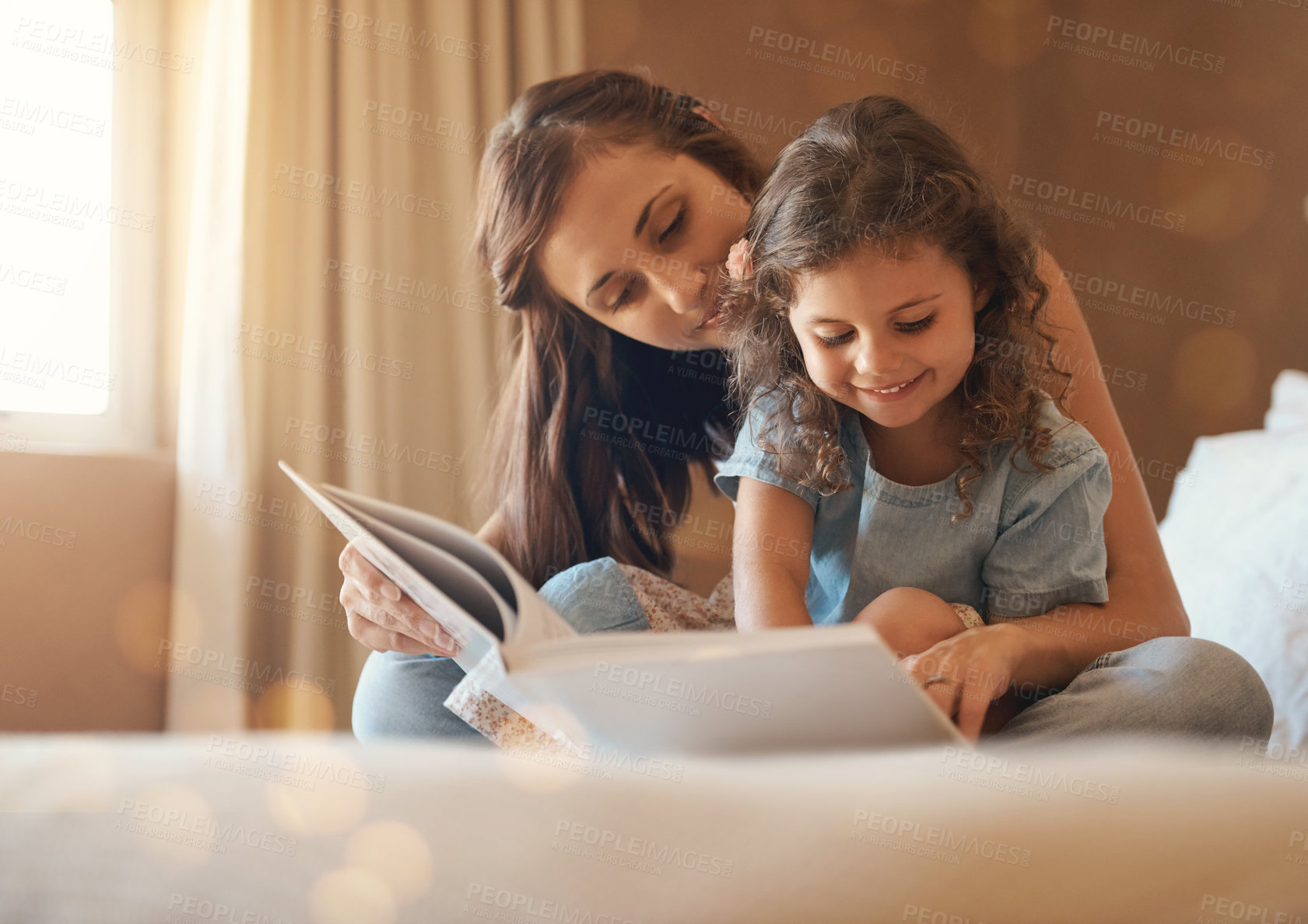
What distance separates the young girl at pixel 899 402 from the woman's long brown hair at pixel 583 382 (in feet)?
1.06

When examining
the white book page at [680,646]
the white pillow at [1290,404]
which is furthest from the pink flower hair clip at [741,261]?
the white pillow at [1290,404]

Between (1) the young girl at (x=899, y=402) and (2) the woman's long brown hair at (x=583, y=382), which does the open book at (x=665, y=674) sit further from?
(2) the woman's long brown hair at (x=583, y=382)

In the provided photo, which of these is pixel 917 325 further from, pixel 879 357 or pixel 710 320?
pixel 710 320

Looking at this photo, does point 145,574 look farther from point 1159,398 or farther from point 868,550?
point 1159,398

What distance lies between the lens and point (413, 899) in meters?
0.38

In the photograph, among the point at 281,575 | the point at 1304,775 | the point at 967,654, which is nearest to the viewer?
the point at 1304,775

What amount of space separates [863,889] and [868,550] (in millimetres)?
697

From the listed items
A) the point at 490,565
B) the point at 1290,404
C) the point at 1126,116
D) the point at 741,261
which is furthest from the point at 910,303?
the point at 1126,116

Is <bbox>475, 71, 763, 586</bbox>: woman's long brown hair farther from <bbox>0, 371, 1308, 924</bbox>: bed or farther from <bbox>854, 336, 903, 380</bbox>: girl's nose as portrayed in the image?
<bbox>0, 371, 1308, 924</bbox>: bed

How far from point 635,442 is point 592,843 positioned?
1.12 metres

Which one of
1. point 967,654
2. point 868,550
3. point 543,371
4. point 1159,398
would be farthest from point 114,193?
point 1159,398

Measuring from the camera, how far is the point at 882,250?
3.03 ft

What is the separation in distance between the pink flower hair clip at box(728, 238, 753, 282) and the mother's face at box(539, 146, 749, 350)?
0.47 ft

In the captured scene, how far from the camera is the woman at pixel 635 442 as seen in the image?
757mm
